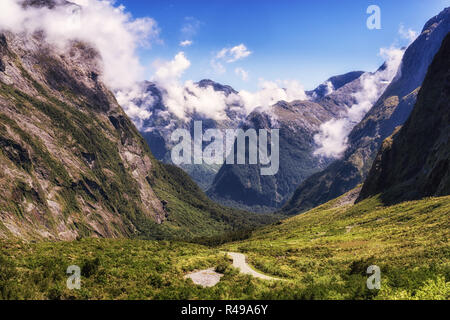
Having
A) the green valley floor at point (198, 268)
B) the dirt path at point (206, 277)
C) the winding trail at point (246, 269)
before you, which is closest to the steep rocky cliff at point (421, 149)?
the green valley floor at point (198, 268)

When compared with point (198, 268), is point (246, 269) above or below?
below

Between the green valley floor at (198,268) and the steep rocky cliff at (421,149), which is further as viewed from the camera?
the steep rocky cliff at (421,149)

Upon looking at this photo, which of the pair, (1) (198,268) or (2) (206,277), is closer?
(2) (206,277)

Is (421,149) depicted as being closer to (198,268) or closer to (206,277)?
(198,268)

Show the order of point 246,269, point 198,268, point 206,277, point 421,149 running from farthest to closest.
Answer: point 421,149
point 246,269
point 198,268
point 206,277

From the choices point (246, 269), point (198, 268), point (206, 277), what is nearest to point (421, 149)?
point (246, 269)

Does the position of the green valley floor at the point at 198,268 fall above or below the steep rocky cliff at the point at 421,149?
below

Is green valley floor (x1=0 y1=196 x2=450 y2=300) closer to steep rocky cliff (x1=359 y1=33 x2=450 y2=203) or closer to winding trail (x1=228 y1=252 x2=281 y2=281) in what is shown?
winding trail (x1=228 y1=252 x2=281 y2=281)

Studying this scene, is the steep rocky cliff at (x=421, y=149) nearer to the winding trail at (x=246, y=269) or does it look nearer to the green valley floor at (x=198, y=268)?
the green valley floor at (x=198, y=268)

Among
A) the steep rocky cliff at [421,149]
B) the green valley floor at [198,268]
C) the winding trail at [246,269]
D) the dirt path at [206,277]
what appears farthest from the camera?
the steep rocky cliff at [421,149]

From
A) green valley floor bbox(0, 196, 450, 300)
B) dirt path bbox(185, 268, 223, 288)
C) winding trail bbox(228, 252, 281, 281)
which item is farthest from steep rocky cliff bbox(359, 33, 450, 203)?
dirt path bbox(185, 268, 223, 288)
